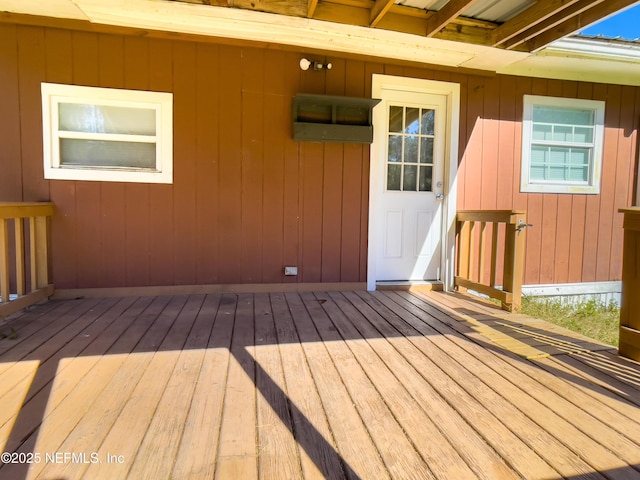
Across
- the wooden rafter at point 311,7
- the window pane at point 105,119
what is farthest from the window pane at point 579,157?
the window pane at point 105,119

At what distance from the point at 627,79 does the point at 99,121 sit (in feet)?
18.8

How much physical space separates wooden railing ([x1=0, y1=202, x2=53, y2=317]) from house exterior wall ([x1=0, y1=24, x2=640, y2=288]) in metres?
0.11

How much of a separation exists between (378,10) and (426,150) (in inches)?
60.1

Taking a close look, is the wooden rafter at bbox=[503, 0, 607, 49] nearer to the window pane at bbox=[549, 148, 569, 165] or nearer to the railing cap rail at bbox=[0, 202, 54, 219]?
the window pane at bbox=[549, 148, 569, 165]

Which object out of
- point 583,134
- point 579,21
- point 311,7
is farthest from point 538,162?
point 311,7

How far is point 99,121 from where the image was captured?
302 cm

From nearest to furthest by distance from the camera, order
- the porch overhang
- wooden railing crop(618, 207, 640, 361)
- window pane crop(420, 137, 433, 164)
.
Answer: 1. wooden railing crop(618, 207, 640, 361)
2. the porch overhang
3. window pane crop(420, 137, 433, 164)

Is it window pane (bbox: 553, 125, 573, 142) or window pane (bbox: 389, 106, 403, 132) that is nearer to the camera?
window pane (bbox: 389, 106, 403, 132)

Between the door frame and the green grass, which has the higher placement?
the door frame

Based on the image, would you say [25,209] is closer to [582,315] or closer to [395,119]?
[395,119]

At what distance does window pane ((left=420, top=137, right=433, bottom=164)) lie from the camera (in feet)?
12.0

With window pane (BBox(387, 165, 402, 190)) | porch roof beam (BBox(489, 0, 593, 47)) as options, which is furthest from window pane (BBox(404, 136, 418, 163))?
porch roof beam (BBox(489, 0, 593, 47))

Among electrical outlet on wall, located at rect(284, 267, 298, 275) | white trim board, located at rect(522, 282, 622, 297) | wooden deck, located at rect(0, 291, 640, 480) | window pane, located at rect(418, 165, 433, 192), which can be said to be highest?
window pane, located at rect(418, 165, 433, 192)

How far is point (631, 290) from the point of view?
1.99 metres
